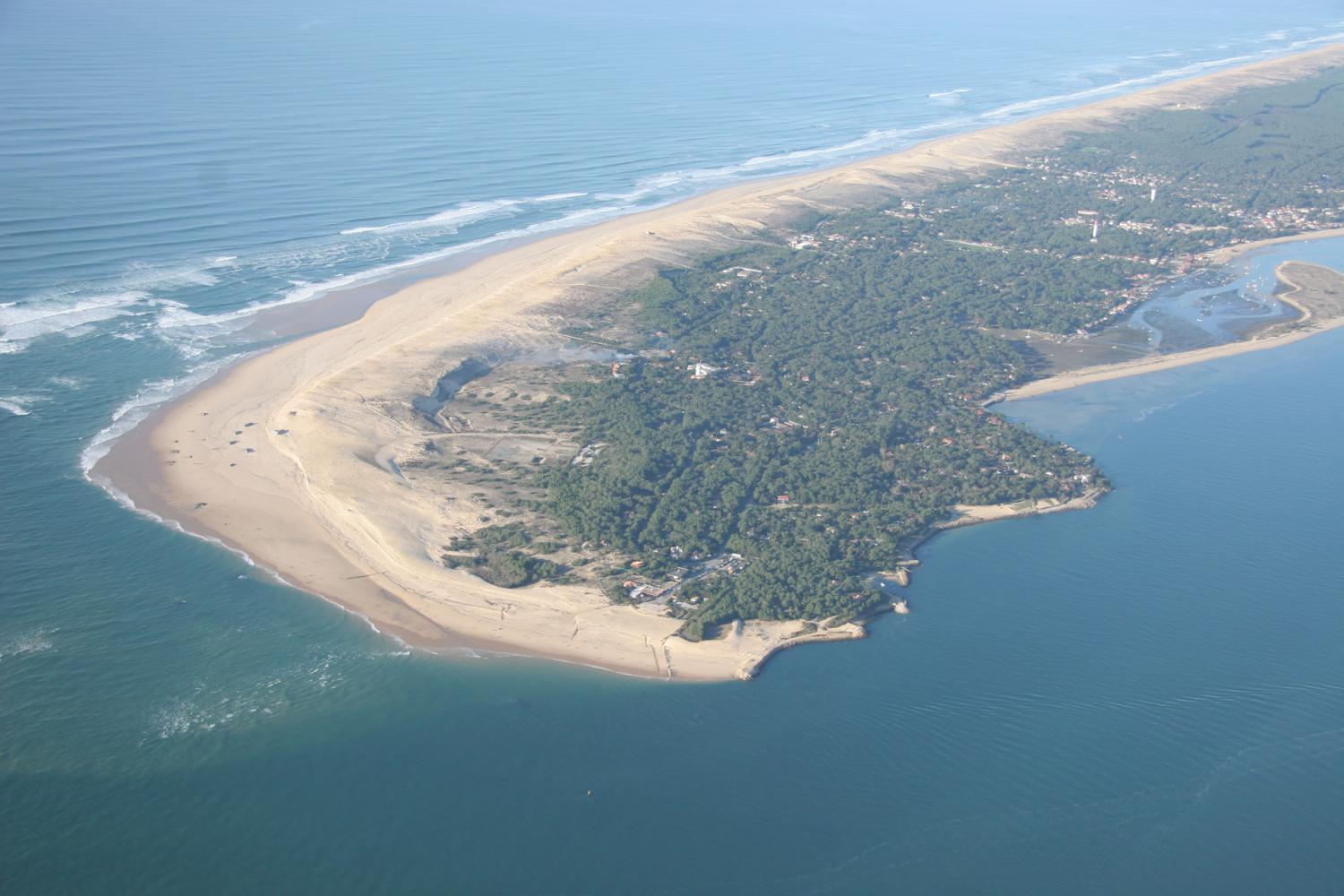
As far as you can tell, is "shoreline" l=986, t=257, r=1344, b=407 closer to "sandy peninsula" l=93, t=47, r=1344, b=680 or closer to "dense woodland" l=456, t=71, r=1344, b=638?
"sandy peninsula" l=93, t=47, r=1344, b=680

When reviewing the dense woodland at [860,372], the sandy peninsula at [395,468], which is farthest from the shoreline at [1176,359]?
the dense woodland at [860,372]

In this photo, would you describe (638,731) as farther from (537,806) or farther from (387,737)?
(387,737)

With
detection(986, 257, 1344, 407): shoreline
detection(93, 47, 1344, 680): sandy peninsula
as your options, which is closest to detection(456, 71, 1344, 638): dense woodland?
detection(986, 257, 1344, 407): shoreline

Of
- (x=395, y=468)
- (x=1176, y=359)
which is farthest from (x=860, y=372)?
(x=395, y=468)

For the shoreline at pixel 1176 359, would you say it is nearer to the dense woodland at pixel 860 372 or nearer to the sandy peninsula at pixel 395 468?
the sandy peninsula at pixel 395 468

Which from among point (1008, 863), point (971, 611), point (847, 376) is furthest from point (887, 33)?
point (1008, 863)

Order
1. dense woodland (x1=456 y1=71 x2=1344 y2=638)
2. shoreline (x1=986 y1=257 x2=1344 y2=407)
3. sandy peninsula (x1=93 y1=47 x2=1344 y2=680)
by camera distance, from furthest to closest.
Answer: shoreline (x1=986 y1=257 x2=1344 y2=407) → dense woodland (x1=456 y1=71 x2=1344 y2=638) → sandy peninsula (x1=93 y1=47 x2=1344 y2=680)

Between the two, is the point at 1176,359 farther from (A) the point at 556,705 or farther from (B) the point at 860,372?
(A) the point at 556,705
